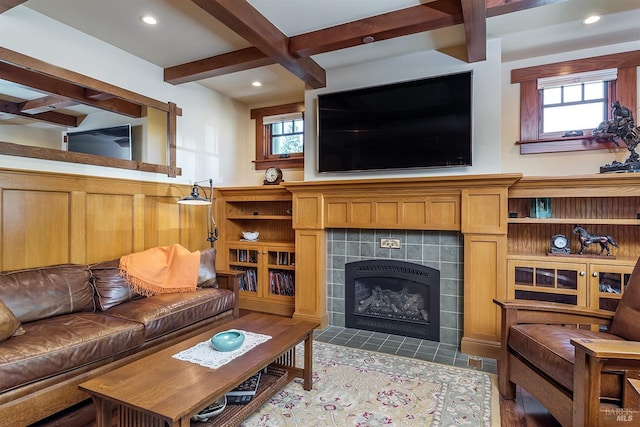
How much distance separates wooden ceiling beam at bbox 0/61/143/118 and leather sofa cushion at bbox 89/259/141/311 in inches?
56.2

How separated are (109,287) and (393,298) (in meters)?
2.58

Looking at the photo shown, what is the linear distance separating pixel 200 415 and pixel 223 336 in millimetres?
387

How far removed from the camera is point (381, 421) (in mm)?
1943

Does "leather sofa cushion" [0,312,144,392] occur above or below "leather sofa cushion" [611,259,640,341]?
below

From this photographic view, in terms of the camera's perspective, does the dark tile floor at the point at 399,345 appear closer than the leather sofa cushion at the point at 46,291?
No

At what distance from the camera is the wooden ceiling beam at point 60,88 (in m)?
2.48

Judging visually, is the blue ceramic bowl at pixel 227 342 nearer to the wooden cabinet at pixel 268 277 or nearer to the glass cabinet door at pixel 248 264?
the wooden cabinet at pixel 268 277

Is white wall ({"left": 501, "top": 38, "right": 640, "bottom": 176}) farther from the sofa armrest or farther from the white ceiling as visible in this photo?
the sofa armrest

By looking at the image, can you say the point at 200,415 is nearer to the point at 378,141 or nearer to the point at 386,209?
the point at 386,209

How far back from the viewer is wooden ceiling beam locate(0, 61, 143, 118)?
248cm

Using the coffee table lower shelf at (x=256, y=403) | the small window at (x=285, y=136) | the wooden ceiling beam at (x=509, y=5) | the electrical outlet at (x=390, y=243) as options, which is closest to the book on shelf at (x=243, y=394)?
the coffee table lower shelf at (x=256, y=403)

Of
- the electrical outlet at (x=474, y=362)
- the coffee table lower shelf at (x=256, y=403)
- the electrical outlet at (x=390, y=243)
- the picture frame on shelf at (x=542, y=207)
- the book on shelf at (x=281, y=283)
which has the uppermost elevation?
the picture frame on shelf at (x=542, y=207)

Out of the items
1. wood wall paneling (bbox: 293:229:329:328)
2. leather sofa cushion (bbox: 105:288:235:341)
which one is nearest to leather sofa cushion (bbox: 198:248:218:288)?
leather sofa cushion (bbox: 105:288:235:341)

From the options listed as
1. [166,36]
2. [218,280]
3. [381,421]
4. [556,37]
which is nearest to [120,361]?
[218,280]
